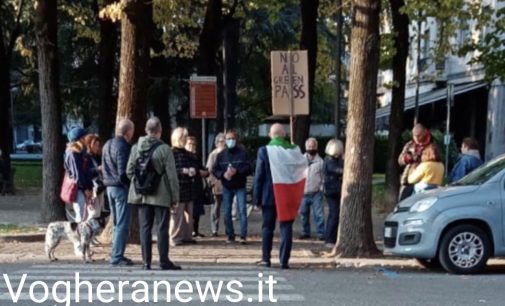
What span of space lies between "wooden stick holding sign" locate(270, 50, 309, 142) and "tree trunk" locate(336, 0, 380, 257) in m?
1.20

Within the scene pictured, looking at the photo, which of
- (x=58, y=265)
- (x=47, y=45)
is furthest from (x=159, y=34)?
(x=58, y=265)

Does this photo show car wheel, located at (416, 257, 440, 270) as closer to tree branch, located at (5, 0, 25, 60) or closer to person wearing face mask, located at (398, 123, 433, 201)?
person wearing face mask, located at (398, 123, 433, 201)

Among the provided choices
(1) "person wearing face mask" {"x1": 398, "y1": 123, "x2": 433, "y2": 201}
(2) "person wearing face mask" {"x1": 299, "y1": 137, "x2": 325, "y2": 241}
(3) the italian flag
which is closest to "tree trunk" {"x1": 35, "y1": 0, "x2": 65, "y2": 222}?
(2) "person wearing face mask" {"x1": 299, "y1": 137, "x2": 325, "y2": 241}

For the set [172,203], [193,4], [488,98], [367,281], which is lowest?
[367,281]

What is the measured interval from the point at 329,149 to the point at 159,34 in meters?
14.4

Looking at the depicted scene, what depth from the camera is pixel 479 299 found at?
8.34 metres

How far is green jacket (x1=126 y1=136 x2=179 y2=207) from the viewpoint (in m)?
9.69

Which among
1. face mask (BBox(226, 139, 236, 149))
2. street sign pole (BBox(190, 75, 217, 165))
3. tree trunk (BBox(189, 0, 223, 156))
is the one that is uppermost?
tree trunk (BBox(189, 0, 223, 156))

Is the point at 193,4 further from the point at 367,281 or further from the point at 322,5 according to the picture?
the point at 367,281

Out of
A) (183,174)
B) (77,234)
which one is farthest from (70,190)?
(183,174)

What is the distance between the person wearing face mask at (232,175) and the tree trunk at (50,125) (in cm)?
364

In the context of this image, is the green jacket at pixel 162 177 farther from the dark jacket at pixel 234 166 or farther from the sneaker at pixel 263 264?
the dark jacket at pixel 234 166

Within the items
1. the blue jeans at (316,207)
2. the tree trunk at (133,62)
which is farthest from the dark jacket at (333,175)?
the tree trunk at (133,62)

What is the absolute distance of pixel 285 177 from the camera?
33.4 ft
